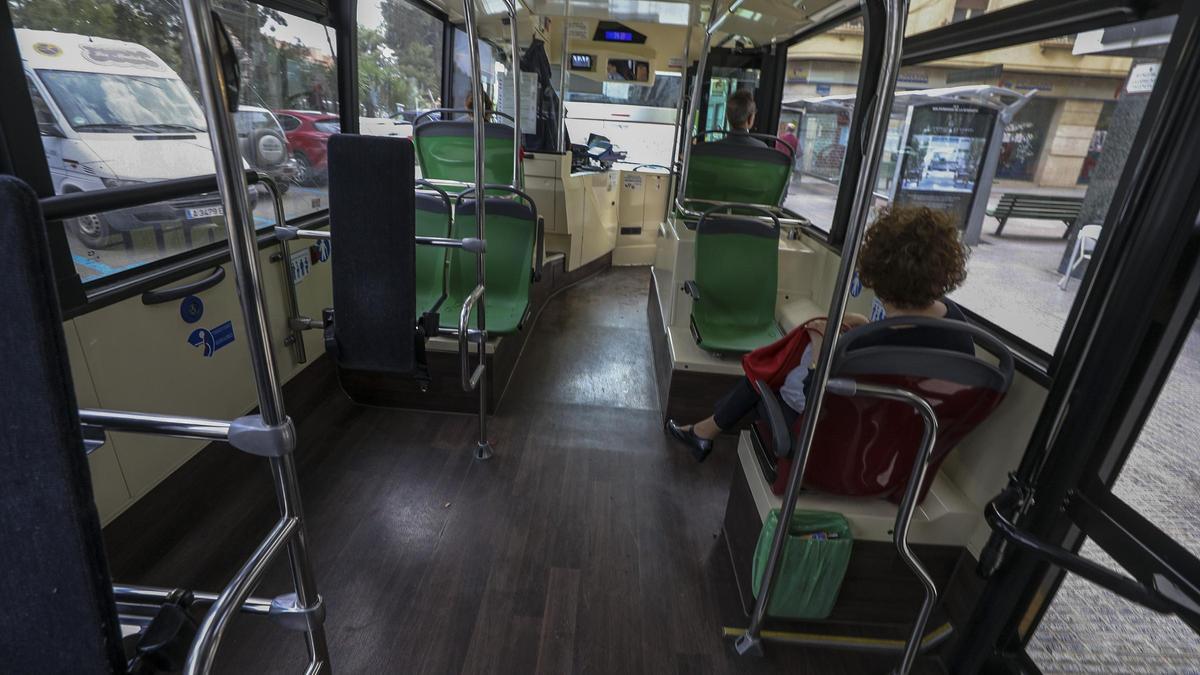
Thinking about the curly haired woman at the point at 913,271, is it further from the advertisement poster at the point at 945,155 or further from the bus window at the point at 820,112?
the bus window at the point at 820,112

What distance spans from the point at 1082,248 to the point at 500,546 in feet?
7.01

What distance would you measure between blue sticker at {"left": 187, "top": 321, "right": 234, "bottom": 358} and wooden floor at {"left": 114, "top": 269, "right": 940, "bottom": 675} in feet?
1.84

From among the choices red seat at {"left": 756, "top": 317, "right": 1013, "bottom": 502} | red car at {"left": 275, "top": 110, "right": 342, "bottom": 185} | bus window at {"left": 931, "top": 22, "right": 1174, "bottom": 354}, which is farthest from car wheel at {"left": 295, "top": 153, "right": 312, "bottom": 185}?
bus window at {"left": 931, "top": 22, "right": 1174, "bottom": 354}

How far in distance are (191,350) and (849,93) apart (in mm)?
3845

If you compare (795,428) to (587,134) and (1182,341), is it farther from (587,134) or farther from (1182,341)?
(587,134)

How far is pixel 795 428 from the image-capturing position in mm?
1774

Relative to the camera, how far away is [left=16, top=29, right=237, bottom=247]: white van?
1.62 m

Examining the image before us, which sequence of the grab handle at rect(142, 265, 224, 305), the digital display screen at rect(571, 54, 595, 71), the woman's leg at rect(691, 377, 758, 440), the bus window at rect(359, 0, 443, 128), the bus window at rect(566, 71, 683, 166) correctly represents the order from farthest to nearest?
the bus window at rect(566, 71, 683, 166)
the digital display screen at rect(571, 54, 595, 71)
the bus window at rect(359, 0, 443, 128)
the woman's leg at rect(691, 377, 758, 440)
the grab handle at rect(142, 265, 224, 305)

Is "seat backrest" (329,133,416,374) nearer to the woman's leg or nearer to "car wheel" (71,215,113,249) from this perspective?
"car wheel" (71,215,113,249)

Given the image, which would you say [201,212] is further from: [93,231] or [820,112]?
[820,112]

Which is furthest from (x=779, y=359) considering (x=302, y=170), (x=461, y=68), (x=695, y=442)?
(x=461, y=68)

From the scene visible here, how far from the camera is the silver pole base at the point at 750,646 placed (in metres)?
1.78

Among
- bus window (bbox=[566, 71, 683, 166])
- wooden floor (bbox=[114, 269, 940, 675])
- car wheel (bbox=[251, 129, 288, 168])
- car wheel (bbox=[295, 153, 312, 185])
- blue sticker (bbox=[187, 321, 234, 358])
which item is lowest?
wooden floor (bbox=[114, 269, 940, 675])

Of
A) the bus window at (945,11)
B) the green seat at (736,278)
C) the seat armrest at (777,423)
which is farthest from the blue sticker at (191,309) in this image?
the bus window at (945,11)
